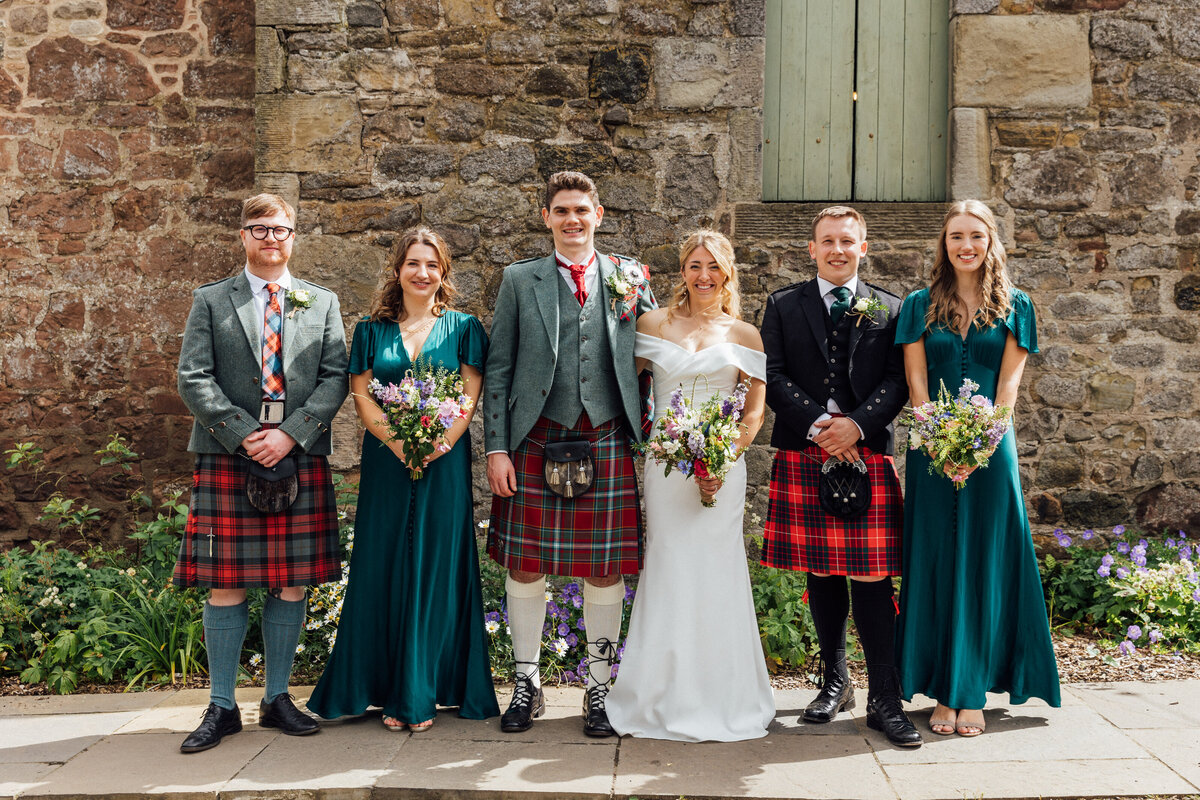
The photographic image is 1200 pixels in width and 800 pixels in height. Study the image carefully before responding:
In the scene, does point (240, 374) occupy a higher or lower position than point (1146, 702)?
higher

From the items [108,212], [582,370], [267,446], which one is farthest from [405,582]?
[108,212]

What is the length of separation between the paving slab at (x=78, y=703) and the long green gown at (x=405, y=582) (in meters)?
0.93

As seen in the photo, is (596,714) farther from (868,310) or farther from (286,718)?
(868,310)

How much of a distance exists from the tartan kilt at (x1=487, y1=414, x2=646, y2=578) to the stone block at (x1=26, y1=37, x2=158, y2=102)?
4.03 metres

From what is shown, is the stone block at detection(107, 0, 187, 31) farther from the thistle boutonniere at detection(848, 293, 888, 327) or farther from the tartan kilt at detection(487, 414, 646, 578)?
the thistle boutonniere at detection(848, 293, 888, 327)

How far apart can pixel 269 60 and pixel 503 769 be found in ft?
13.1

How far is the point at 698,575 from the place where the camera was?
3.41m

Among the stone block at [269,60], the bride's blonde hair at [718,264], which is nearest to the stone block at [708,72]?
the bride's blonde hair at [718,264]

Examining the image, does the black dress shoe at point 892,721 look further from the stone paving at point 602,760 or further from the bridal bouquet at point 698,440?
the bridal bouquet at point 698,440

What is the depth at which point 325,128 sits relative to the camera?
505 cm

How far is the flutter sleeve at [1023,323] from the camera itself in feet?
11.1

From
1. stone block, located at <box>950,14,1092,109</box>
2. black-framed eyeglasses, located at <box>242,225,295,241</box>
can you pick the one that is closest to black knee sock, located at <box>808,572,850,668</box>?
black-framed eyeglasses, located at <box>242,225,295,241</box>

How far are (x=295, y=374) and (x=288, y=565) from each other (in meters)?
0.71

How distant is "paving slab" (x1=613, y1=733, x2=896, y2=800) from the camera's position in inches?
113
